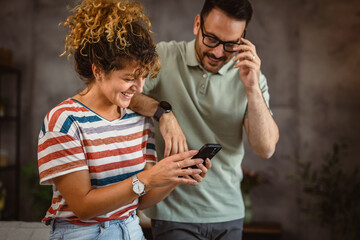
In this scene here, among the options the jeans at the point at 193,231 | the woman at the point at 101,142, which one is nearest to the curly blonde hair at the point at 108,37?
the woman at the point at 101,142

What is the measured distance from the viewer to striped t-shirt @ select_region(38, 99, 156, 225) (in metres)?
1.13

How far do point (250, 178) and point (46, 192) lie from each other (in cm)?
198

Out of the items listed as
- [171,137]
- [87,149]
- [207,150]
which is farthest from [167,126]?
[87,149]

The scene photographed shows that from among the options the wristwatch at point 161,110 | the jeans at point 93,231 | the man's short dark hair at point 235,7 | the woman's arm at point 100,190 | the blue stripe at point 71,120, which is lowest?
the jeans at point 93,231

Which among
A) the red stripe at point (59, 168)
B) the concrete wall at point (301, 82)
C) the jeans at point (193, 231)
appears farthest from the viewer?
the concrete wall at point (301, 82)

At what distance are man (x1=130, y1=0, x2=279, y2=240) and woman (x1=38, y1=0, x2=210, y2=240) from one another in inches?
17.2

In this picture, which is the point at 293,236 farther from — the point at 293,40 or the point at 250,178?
the point at 293,40

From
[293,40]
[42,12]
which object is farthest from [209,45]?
[42,12]

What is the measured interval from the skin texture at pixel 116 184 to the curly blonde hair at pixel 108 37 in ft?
0.11

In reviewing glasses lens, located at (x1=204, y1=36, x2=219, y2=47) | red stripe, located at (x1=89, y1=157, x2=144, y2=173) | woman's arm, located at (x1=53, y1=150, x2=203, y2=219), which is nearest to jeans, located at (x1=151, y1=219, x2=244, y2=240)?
red stripe, located at (x1=89, y1=157, x2=144, y2=173)

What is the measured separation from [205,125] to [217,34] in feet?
1.41

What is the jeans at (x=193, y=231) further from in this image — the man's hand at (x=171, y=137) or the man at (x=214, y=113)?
the man's hand at (x=171, y=137)

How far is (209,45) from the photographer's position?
1.72 meters

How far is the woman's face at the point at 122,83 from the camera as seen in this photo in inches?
48.1
